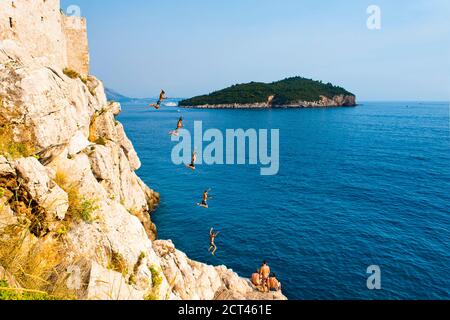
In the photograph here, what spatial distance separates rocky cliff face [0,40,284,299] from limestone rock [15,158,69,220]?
0.03 metres

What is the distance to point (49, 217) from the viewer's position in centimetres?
1090

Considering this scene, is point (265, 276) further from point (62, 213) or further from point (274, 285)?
point (62, 213)

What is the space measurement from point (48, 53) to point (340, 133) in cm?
9626

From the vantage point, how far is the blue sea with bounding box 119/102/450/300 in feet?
83.5

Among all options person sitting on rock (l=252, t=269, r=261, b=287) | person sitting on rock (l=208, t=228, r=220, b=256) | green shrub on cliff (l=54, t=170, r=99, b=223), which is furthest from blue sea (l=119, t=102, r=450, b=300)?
green shrub on cliff (l=54, t=170, r=99, b=223)

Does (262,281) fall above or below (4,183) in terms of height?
below

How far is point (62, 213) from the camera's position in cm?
1130

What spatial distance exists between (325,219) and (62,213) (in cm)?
3114

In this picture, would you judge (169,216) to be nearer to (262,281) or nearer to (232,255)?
(232,255)

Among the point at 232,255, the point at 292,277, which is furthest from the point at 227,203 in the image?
the point at 292,277

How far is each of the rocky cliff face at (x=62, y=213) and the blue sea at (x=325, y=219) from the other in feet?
24.2

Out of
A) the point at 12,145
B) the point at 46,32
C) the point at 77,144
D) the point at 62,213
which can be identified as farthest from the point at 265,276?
the point at 46,32

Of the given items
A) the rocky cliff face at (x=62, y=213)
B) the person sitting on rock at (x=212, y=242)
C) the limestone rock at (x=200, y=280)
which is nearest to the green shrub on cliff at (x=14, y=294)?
the rocky cliff face at (x=62, y=213)

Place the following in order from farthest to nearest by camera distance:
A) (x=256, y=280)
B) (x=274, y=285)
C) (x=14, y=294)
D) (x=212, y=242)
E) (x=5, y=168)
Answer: (x=256, y=280) < (x=274, y=285) < (x=212, y=242) < (x=5, y=168) < (x=14, y=294)
